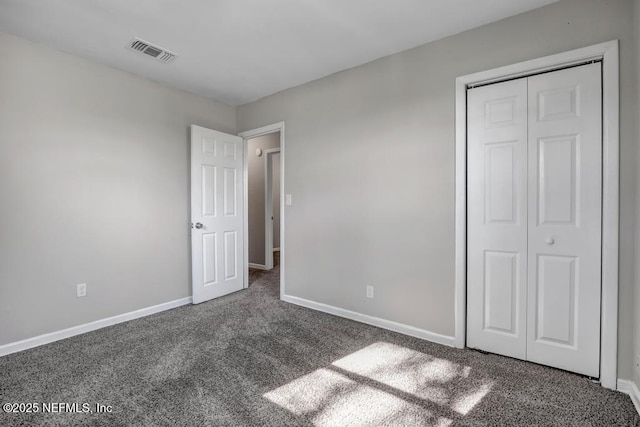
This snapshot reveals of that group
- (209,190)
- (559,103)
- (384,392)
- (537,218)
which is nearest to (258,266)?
(209,190)

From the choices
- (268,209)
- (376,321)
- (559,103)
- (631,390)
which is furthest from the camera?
(268,209)

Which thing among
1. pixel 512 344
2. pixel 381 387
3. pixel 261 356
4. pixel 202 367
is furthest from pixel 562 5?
pixel 202 367

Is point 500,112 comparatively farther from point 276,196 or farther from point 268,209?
point 276,196

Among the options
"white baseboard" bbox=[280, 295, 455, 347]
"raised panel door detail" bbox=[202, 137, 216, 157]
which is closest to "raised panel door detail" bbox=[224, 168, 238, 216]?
"raised panel door detail" bbox=[202, 137, 216, 157]

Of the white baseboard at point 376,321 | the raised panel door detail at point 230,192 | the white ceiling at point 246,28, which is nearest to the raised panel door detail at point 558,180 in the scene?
the white ceiling at point 246,28

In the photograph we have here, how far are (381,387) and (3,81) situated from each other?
3.54 meters

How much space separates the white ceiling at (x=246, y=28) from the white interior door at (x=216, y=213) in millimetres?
946

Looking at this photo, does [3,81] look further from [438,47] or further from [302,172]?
[438,47]

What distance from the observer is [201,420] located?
5.32 feet

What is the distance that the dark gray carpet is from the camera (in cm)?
165

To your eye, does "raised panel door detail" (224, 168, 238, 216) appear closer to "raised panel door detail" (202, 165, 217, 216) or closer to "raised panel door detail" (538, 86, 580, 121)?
"raised panel door detail" (202, 165, 217, 216)

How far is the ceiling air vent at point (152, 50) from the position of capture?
8.48ft

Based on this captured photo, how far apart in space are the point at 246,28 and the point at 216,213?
2.11 m

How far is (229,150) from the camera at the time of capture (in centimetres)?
395
